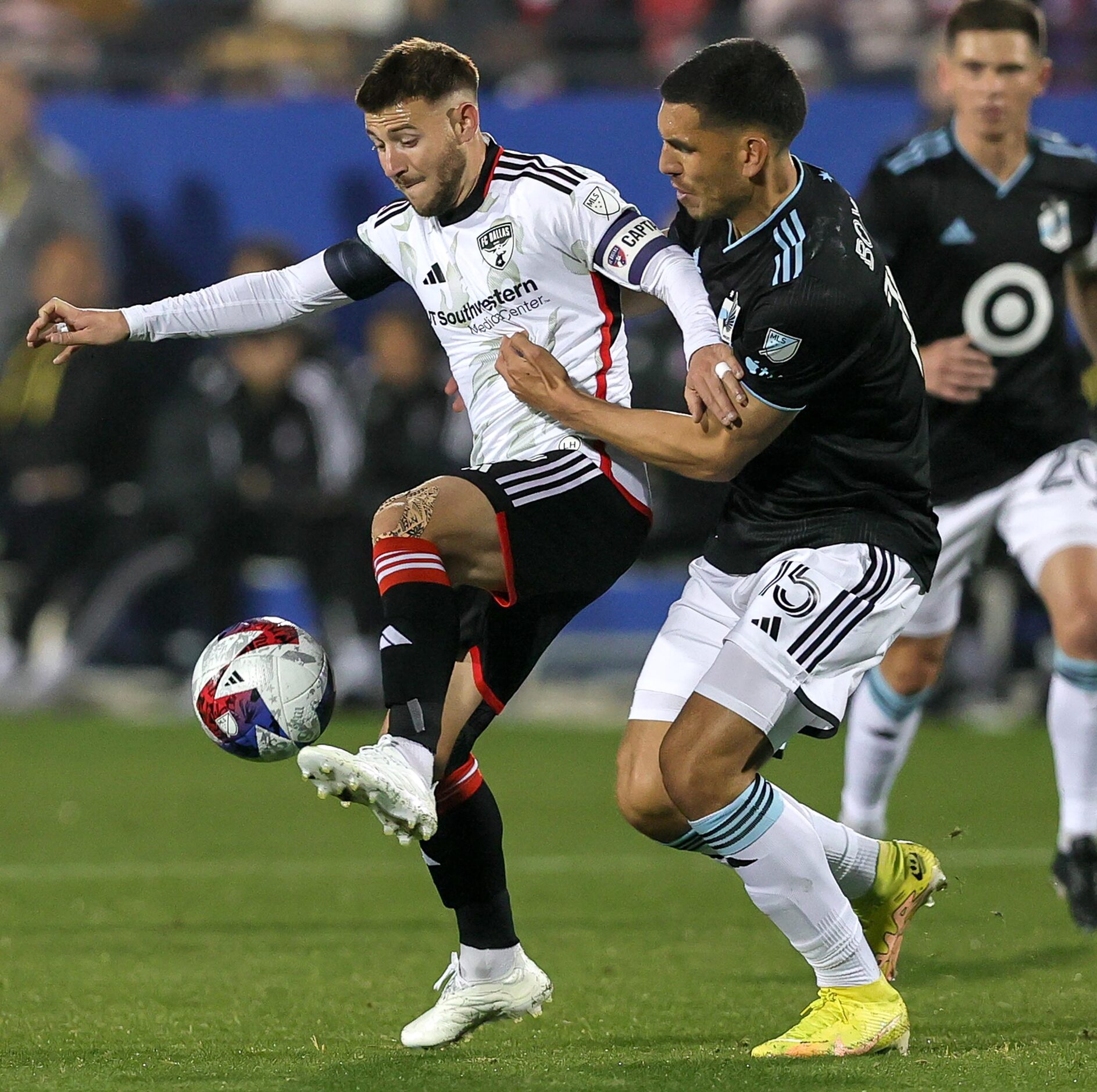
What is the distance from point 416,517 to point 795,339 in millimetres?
1045

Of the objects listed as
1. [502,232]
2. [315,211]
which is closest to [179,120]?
[315,211]

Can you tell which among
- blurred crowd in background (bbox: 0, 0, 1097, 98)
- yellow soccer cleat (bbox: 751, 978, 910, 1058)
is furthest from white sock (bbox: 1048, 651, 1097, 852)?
blurred crowd in background (bbox: 0, 0, 1097, 98)

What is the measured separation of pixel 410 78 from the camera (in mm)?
5105

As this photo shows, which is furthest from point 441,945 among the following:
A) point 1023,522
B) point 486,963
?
point 1023,522

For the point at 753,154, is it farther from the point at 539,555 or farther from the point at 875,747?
the point at 875,747

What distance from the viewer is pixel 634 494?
542cm

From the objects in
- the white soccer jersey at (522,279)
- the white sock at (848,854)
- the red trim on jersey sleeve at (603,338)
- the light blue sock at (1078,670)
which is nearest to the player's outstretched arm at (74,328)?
the white soccer jersey at (522,279)

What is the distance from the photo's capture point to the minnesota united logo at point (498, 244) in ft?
17.3

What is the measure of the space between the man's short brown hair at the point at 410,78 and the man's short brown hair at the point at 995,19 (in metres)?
2.78

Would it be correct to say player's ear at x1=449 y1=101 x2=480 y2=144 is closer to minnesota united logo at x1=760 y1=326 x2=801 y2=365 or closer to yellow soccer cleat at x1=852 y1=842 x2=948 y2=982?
minnesota united logo at x1=760 y1=326 x2=801 y2=365

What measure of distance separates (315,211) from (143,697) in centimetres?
375

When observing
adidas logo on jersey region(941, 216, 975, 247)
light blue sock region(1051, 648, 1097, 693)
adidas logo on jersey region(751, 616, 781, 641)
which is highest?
adidas logo on jersey region(941, 216, 975, 247)

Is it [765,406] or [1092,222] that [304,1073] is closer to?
[765,406]

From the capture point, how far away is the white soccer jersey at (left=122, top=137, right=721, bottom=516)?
5.23m
